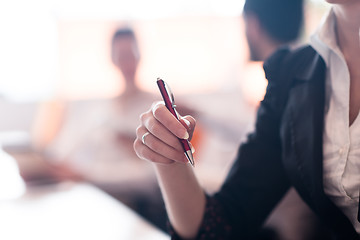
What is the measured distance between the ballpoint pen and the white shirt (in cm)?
25

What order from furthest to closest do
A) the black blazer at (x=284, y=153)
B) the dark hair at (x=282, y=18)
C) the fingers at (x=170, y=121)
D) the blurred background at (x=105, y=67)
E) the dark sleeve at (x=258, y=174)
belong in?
the blurred background at (x=105, y=67), the dark hair at (x=282, y=18), the dark sleeve at (x=258, y=174), the black blazer at (x=284, y=153), the fingers at (x=170, y=121)

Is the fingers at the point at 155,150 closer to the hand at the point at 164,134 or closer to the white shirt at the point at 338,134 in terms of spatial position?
the hand at the point at 164,134

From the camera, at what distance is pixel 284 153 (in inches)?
28.6

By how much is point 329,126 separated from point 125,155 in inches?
43.8

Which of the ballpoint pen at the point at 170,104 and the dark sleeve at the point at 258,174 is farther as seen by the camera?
the dark sleeve at the point at 258,174

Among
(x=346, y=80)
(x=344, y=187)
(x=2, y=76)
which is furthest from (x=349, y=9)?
(x=2, y=76)

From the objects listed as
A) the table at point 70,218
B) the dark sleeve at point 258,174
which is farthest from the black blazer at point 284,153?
the table at point 70,218

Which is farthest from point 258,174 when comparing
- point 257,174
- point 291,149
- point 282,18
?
point 282,18

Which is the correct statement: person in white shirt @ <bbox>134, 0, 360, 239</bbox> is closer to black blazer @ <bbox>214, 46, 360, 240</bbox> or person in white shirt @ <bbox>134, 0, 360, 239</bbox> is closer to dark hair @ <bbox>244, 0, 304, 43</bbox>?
black blazer @ <bbox>214, 46, 360, 240</bbox>

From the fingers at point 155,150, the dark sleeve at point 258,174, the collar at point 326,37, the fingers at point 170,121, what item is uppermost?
the collar at point 326,37

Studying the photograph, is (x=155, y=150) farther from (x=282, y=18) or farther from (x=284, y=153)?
(x=282, y=18)

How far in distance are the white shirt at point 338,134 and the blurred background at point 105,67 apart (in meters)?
1.20

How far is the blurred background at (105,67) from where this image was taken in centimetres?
210

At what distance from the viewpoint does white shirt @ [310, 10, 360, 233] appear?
0.62m
